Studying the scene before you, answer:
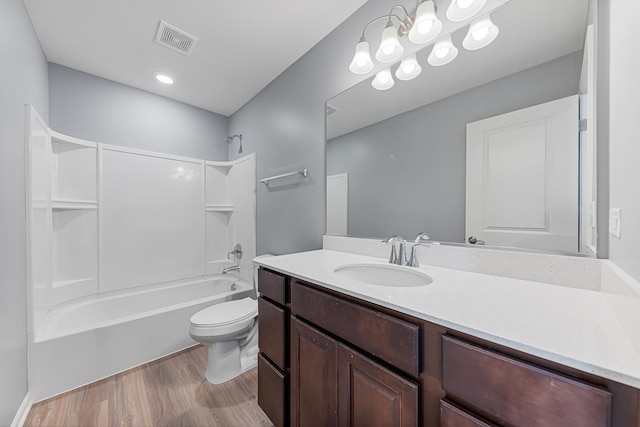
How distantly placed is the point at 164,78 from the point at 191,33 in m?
0.76

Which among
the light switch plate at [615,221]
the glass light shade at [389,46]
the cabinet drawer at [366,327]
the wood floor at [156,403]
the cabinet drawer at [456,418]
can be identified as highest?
the glass light shade at [389,46]

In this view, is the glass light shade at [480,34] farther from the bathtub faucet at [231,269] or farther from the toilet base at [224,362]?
the bathtub faucet at [231,269]

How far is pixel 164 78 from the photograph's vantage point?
225 cm

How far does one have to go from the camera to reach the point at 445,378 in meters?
0.61

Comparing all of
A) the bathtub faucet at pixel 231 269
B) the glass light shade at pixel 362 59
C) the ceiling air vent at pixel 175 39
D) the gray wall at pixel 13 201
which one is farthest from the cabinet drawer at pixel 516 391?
the bathtub faucet at pixel 231 269

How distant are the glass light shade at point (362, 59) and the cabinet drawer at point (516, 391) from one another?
1419mm

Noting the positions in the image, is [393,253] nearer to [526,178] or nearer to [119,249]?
[526,178]

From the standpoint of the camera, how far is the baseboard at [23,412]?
4.34 ft

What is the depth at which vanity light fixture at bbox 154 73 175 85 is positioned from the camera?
220cm

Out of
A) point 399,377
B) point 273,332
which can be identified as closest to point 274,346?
point 273,332

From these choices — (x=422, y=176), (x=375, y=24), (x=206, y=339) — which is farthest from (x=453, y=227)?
(x=206, y=339)

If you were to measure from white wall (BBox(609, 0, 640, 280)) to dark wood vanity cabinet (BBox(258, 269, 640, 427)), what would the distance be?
329mm

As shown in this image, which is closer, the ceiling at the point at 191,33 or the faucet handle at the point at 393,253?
Result: the faucet handle at the point at 393,253

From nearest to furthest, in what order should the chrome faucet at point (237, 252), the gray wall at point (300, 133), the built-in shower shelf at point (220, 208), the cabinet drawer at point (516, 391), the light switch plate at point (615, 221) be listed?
the cabinet drawer at point (516, 391) < the light switch plate at point (615, 221) < the gray wall at point (300, 133) < the chrome faucet at point (237, 252) < the built-in shower shelf at point (220, 208)
